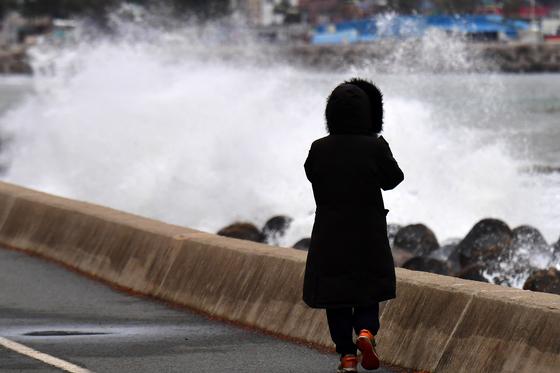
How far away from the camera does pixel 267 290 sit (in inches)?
412

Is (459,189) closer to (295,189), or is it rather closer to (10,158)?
(295,189)

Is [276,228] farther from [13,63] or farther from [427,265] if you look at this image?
[13,63]

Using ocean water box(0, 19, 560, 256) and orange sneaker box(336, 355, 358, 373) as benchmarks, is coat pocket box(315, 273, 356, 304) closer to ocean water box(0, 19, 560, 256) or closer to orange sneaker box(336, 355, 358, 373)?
orange sneaker box(336, 355, 358, 373)

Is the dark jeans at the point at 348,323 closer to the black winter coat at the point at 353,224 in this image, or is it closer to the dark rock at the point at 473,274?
the black winter coat at the point at 353,224

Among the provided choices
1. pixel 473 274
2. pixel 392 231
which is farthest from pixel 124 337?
pixel 392 231

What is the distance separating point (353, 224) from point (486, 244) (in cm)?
1234

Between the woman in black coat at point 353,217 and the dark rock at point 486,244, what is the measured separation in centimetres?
975

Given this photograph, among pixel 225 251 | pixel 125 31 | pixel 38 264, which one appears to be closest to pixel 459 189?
pixel 38 264

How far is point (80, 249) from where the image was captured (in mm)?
13812

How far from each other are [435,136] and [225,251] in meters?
24.4

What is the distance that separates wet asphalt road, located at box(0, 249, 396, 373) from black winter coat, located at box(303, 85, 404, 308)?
831 millimetres

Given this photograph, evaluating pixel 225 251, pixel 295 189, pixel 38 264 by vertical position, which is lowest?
pixel 295 189

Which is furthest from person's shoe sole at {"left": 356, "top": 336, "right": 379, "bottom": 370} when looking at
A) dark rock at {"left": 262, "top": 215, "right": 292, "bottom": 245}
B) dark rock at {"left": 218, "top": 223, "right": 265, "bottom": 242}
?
dark rock at {"left": 262, "top": 215, "right": 292, "bottom": 245}

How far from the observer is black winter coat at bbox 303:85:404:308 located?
817 cm
